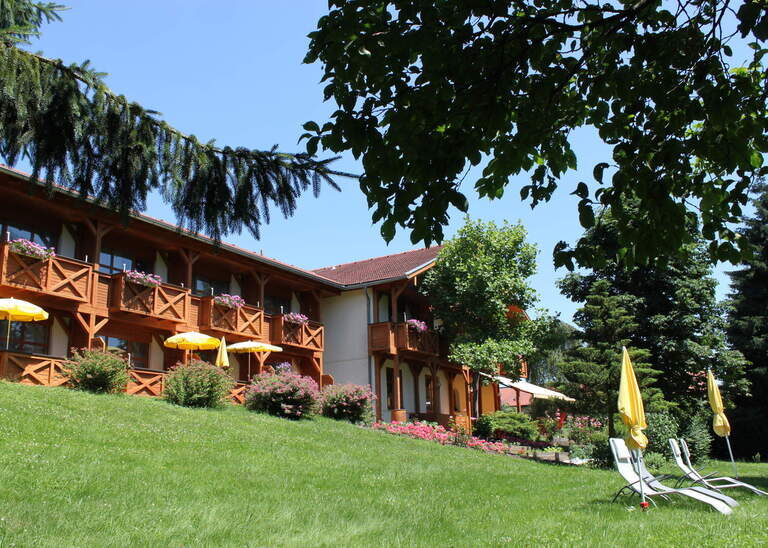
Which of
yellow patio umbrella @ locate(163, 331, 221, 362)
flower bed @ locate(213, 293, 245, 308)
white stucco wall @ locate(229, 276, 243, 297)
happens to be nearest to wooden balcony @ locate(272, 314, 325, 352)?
white stucco wall @ locate(229, 276, 243, 297)

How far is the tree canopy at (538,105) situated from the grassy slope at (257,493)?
427 cm

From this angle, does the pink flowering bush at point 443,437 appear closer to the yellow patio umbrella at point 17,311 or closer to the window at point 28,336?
the window at point 28,336

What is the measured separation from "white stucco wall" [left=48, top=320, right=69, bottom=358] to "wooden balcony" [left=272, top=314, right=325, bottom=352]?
770cm

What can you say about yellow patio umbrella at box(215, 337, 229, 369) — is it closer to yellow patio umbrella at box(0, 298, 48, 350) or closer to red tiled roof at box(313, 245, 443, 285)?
yellow patio umbrella at box(0, 298, 48, 350)

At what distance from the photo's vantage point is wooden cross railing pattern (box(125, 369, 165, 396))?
19.4 meters

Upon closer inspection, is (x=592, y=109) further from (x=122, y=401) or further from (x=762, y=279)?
(x=762, y=279)

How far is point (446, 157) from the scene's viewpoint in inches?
171

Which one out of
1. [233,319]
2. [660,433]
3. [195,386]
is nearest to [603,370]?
[660,433]

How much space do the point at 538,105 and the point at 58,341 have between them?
18849mm

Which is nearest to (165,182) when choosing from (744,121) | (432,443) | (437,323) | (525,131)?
(525,131)

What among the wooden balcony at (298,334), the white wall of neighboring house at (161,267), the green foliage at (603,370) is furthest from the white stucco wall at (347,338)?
the green foliage at (603,370)

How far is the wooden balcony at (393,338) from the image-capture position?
28234 mm

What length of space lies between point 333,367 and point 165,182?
25.6m

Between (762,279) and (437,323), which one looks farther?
(437,323)
